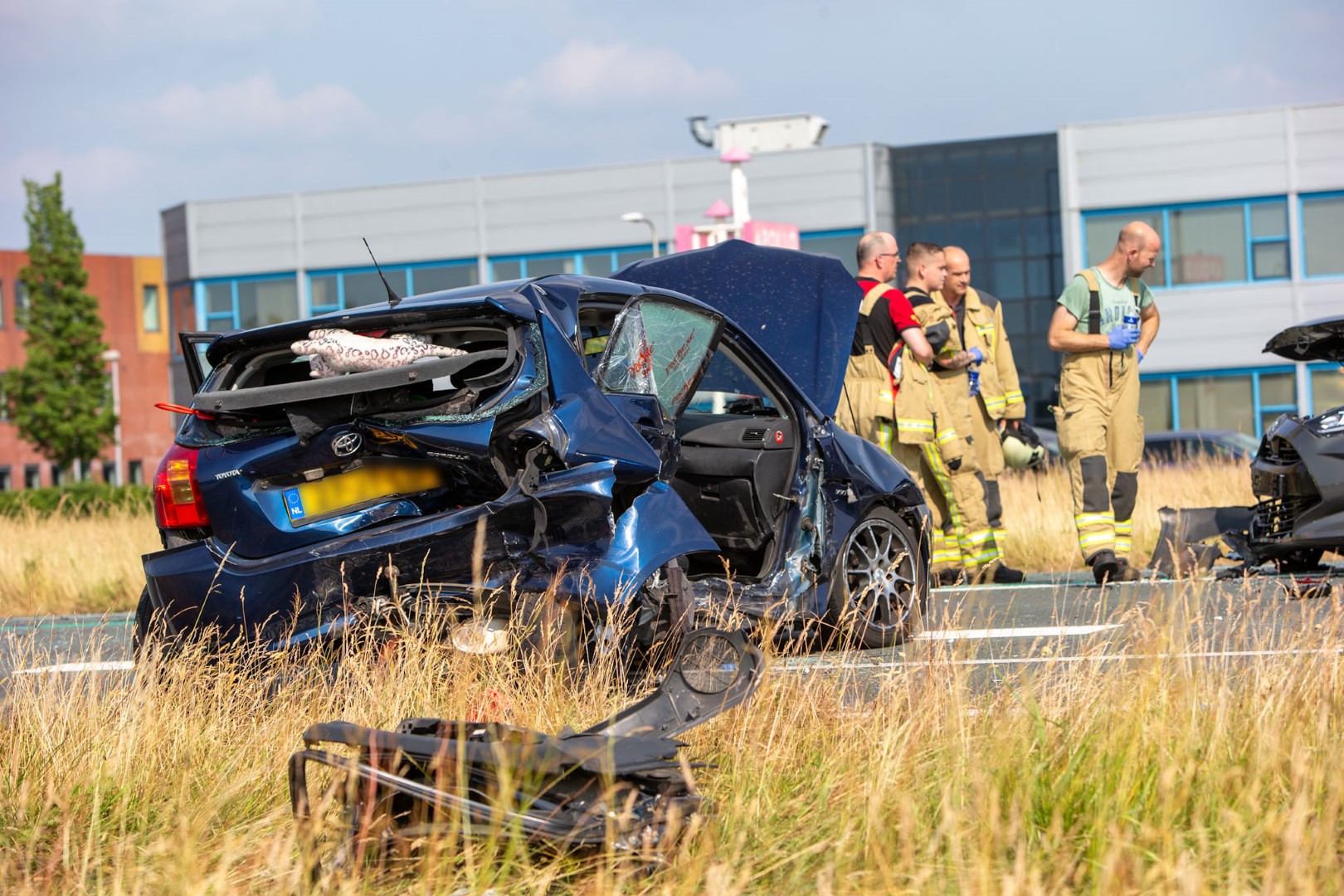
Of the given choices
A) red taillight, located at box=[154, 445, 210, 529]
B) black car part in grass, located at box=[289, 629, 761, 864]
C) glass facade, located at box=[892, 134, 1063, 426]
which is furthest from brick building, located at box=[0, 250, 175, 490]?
black car part in grass, located at box=[289, 629, 761, 864]

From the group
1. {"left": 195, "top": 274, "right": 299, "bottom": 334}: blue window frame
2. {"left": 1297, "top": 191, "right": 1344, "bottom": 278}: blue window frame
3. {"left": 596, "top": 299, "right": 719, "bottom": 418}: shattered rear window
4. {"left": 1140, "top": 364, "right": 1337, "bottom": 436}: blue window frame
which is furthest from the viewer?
{"left": 195, "top": 274, "right": 299, "bottom": 334}: blue window frame

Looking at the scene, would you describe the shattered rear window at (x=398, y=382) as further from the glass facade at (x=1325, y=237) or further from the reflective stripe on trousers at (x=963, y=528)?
the glass facade at (x=1325, y=237)

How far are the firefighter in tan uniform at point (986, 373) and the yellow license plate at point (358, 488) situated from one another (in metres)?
5.46

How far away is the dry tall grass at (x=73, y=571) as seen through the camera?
11.1m

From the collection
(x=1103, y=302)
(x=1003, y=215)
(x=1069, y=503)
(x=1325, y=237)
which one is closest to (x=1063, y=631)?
(x=1103, y=302)

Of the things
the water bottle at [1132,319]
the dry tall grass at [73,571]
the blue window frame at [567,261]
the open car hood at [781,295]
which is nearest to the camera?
the open car hood at [781,295]

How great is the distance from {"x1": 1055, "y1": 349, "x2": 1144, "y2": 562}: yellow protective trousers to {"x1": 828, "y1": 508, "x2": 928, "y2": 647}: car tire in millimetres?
2140

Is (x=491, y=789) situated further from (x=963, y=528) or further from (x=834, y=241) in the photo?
(x=834, y=241)

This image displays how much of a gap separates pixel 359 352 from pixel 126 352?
63228mm

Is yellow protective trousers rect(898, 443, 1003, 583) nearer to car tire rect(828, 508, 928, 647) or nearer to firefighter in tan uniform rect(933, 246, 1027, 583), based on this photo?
firefighter in tan uniform rect(933, 246, 1027, 583)

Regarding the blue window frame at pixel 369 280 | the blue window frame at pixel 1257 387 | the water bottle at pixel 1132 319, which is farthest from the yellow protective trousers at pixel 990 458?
the blue window frame at pixel 369 280

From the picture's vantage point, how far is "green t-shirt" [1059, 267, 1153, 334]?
9273 mm

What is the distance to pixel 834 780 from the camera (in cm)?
376

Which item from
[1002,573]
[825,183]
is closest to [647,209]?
[825,183]
